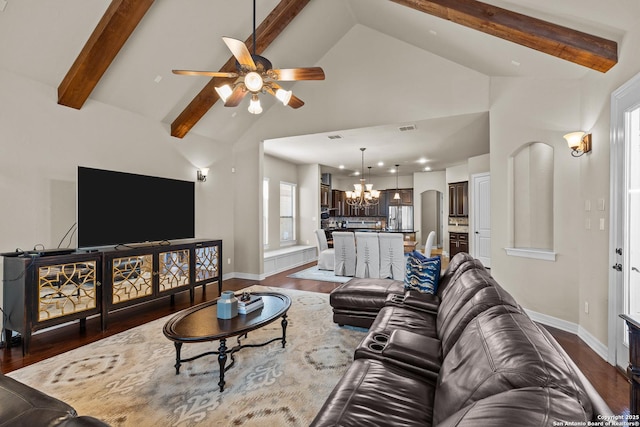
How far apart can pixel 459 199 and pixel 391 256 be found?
13.8 ft

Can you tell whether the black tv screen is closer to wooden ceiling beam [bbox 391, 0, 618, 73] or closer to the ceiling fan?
the ceiling fan

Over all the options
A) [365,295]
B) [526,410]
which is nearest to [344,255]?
[365,295]

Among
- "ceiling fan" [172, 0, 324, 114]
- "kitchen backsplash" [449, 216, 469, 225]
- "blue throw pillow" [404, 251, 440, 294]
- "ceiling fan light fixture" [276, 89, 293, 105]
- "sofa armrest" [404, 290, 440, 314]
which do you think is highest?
"ceiling fan" [172, 0, 324, 114]

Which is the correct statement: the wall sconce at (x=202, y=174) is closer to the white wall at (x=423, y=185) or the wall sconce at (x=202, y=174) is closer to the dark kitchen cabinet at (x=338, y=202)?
the dark kitchen cabinet at (x=338, y=202)

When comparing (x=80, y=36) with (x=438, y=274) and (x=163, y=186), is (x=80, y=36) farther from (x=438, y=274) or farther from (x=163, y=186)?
(x=438, y=274)

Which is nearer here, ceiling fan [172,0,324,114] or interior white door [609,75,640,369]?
interior white door [609,75,640,369]

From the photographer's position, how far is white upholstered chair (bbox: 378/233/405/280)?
5812 millimetres

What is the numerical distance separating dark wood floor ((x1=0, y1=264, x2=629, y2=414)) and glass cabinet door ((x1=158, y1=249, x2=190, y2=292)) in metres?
0.36

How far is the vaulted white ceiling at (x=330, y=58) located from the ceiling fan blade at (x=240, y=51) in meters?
1.55

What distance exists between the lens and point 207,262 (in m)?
4.94

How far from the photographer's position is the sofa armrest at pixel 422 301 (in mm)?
2695

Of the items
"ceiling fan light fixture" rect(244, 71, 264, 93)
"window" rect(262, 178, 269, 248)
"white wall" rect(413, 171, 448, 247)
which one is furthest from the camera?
"white wall" rect(413, 171, 448, 247)

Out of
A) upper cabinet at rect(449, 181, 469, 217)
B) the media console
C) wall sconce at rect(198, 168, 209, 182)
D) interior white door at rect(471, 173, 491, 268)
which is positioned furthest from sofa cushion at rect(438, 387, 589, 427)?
upper cabinet at rect(449, 181, 469, 217)

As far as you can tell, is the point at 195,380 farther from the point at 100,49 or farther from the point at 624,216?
the point at 624,216
